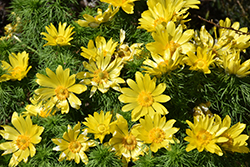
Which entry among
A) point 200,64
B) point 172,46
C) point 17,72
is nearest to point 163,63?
point 172,46

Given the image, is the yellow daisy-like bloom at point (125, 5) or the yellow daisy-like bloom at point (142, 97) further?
the yellow daisy-like bloom at point (125, 5)

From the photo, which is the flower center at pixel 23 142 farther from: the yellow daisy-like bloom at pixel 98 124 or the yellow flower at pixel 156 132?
the yellow flower at pixel 156 132

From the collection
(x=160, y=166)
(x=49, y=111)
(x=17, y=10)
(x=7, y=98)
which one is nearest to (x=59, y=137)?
(x=49, y=111)

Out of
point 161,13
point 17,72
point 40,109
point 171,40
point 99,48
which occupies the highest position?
point 161,13

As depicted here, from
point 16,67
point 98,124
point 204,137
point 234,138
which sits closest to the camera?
point 204,137

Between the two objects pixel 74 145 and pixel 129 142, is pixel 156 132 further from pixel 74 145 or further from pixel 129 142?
pixel 74 145

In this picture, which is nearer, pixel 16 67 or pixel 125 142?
pixel 125 142

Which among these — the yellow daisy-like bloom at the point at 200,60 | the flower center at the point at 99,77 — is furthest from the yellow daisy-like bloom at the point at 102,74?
the yellow daisy-like bloom at the point at 200,60
